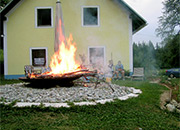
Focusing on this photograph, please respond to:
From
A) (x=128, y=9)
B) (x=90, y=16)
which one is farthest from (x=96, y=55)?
(x=128, y=9)

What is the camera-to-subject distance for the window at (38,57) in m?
10.7

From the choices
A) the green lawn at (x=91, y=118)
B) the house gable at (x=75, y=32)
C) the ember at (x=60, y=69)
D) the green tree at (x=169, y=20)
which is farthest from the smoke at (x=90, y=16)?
the green tree at (x=169, y=20)

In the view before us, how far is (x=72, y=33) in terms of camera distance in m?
10.7

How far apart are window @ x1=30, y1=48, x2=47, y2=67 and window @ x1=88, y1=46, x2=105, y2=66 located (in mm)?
2887

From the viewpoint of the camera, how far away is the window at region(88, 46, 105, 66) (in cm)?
1069

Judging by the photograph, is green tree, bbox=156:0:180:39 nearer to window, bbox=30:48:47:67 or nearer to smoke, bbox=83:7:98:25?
smoke, bbox=83:7:98:25

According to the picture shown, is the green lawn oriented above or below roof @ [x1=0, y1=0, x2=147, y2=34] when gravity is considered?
below

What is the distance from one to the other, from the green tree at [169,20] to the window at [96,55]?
1044 centimetres

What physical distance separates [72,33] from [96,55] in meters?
2.07

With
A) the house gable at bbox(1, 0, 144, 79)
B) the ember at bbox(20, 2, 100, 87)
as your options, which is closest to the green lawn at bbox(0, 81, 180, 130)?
the ember at bbox(20, 2, 100, 87)

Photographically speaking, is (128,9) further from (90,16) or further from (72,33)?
(72,33)

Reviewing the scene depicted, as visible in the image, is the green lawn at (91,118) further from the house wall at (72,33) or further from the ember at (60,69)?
the house wall at (72,33)

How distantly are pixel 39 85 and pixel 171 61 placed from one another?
18985 millimetres

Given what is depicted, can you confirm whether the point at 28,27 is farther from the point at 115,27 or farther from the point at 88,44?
the point at 115,27
